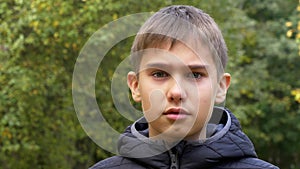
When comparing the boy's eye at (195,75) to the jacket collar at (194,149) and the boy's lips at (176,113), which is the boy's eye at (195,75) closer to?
the boy's lips at (176,113)

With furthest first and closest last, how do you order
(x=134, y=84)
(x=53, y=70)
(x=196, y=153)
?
1. (x=53, y=70)
2. (x=134, y=84)
3. (x=196, y=153)

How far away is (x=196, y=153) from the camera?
92.0 inches

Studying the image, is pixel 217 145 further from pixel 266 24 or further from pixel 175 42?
pixel 266 24

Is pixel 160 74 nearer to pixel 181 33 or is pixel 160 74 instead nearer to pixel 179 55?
pixel 179 55

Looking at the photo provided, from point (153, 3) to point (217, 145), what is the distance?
804cm

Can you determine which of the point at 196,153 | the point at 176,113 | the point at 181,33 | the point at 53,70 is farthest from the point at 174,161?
the point at 53,70

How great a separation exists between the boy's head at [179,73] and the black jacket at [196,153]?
5 centimetres

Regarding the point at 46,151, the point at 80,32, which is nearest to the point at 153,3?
the point at 80,32

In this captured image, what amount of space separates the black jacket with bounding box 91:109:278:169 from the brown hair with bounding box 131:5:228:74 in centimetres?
27

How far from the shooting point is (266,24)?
68.2ft

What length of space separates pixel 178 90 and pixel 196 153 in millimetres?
263

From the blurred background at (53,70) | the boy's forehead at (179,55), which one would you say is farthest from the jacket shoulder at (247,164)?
the blurred background at (53,70)

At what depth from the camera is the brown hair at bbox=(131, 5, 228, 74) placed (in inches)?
94.3

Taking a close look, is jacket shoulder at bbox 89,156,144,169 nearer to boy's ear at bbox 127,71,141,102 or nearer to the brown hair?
boy's ear at bbox 127,71,141,102
